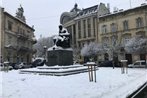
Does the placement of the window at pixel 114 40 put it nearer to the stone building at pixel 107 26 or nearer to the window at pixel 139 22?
the stone building at pixel 107 26

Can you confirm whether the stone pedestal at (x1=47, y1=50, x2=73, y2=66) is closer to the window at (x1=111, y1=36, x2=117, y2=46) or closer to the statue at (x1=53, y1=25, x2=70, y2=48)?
the statue at (x1=53, y1=25, x2=70, y2=48)

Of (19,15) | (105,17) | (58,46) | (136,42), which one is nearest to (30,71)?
(58,46)

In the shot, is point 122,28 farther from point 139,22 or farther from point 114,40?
point 139,22

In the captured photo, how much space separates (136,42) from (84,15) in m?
22.3

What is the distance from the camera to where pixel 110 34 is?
51250 mm

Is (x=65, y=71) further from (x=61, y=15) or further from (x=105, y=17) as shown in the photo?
(x=61, y=15)

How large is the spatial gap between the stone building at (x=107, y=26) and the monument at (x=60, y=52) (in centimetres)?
2499

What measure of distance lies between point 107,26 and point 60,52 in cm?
3419

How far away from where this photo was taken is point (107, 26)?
5203cm

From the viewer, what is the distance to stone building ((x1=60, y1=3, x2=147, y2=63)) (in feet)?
151

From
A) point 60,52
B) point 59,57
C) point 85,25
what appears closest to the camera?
point 59,57

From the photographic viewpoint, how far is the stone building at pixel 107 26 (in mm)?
45906

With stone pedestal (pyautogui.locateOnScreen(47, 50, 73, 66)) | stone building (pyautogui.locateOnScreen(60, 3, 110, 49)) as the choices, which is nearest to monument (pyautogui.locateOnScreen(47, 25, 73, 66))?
stone pedestal (pyautogui.locateOnScreen(47, 50, 73, 66))

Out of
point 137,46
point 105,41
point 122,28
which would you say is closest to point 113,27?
point 122,28
